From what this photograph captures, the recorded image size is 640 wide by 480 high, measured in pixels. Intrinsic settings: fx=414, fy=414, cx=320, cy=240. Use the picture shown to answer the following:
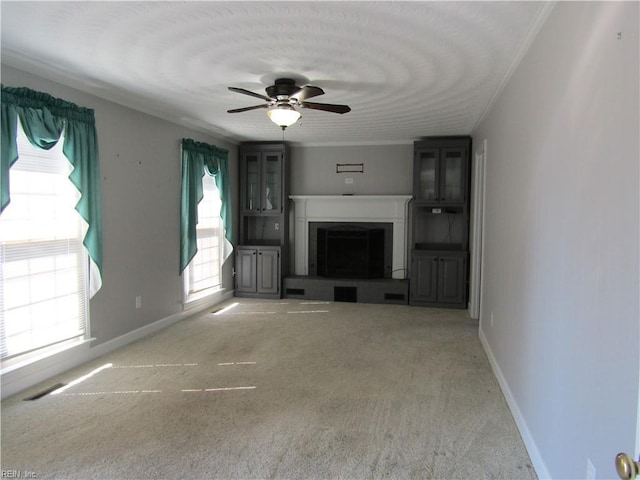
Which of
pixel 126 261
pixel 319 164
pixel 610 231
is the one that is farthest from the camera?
pixel 319 164

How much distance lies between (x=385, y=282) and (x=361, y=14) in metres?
4.33

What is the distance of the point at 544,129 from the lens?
2.19m

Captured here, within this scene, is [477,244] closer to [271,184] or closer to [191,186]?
[271,184]

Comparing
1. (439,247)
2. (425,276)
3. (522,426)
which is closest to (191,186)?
(425,276)

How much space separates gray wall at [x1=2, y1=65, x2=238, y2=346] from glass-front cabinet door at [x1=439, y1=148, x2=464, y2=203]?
11.5 ft

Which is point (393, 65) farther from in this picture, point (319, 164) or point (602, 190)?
point (319, 164)

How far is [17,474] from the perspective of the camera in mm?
2107

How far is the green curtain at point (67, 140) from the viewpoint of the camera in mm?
2855

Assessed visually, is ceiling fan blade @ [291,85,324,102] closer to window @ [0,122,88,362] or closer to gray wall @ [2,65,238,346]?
gray wall @ [2,65,238,346]

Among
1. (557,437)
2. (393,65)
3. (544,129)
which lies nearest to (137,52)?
(393,65)

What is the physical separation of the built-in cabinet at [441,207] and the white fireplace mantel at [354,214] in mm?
278

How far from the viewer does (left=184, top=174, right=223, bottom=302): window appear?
5477 mm

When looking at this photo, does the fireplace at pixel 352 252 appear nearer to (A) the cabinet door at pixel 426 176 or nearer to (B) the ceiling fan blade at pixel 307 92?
(A) the cabinet door at pixel 426 176

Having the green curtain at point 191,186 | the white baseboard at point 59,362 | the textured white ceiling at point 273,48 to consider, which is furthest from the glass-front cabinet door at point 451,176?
the white baseboard at point 59,362
